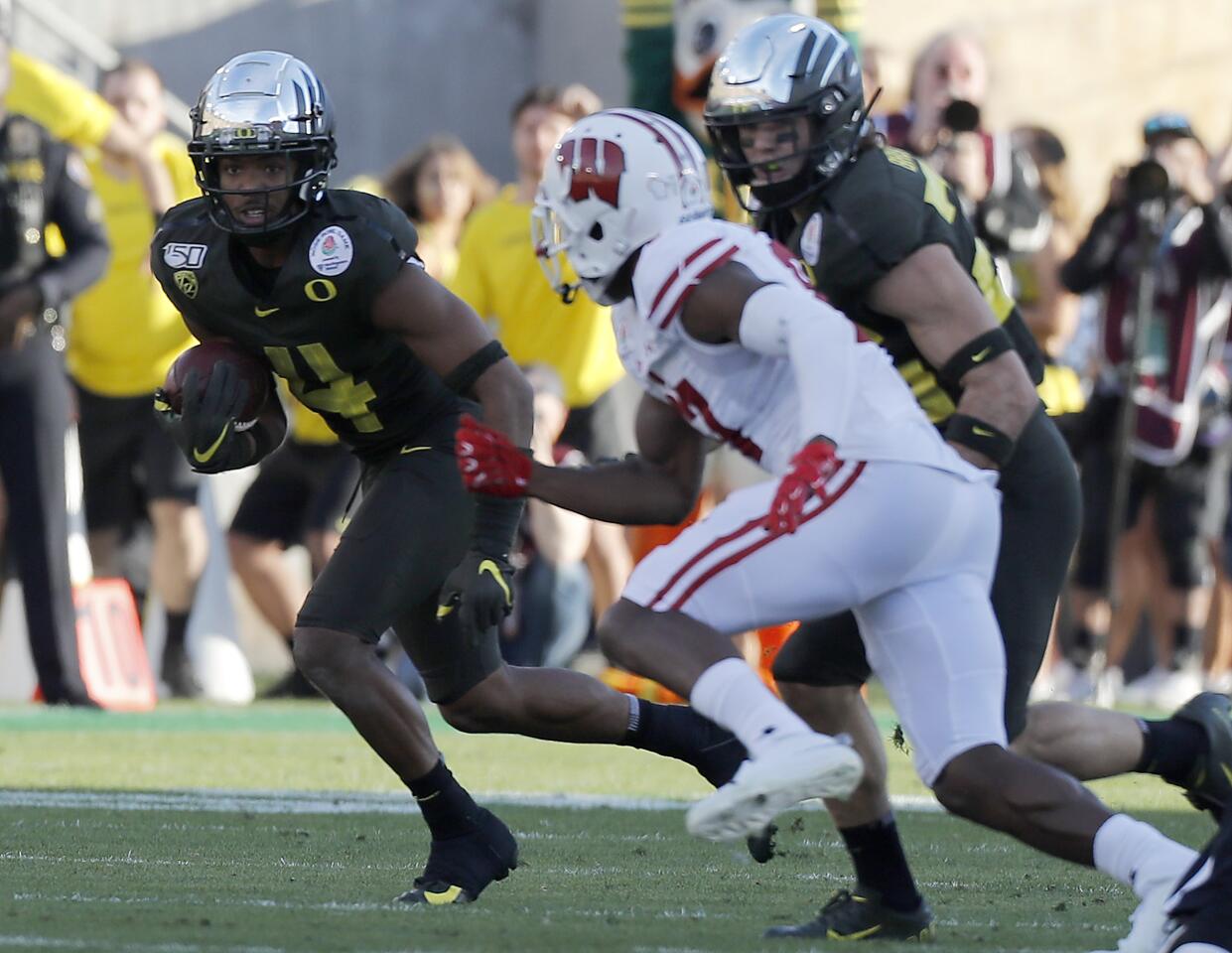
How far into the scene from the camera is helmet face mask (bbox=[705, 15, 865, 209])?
15.4ft

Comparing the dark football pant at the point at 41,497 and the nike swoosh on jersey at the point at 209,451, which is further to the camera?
the dark football pant at the point at 41,497

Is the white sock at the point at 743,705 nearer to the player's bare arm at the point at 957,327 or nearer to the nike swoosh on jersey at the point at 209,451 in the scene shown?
the player's bare arm at the point at 957,327

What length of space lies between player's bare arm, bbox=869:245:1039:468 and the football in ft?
4.62

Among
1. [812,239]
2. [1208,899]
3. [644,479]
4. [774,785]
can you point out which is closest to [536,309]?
[812,239]

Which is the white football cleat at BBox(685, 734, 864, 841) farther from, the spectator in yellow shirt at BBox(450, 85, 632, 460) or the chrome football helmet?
the spectator in yellow shirt at BBox(450, 85, 632, 460)

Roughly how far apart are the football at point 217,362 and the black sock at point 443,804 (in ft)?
2.81

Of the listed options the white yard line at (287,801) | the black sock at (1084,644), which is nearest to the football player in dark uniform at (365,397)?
the white yard line at (287,801)

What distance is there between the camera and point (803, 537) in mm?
4121

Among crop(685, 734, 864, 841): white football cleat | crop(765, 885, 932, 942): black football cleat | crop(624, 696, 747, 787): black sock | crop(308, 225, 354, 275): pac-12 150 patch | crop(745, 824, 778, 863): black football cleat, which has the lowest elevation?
crop(745, 824, 778, 863): black football cleat

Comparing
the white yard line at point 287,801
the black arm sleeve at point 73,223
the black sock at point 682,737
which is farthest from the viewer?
the black arm sleeve at point 73,223

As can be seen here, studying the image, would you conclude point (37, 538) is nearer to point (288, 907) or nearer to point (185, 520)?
point (185, 520)

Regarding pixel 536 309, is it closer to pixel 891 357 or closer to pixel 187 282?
pixel 187 282

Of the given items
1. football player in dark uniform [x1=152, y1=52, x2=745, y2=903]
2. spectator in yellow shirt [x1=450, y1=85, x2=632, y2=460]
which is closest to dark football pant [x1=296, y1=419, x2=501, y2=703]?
football player in dark uniform [x1=152, y1=52, x2=745, y2=903]

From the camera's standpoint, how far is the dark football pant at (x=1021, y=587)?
455 cm
